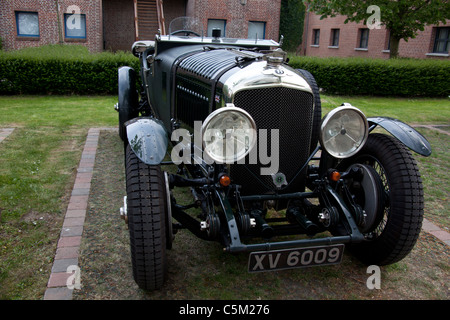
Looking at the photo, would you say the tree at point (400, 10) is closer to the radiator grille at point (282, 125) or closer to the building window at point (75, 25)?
the building window at point (75, 25)

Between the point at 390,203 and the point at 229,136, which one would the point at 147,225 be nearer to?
the point at 229,136

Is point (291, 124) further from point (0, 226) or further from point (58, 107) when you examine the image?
point (58, 107)

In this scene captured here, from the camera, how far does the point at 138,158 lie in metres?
2.62

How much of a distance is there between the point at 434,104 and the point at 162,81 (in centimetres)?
1002

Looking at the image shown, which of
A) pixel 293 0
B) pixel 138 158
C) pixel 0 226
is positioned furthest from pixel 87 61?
pixel 293 0

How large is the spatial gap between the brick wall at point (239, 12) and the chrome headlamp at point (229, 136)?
17.6 meters

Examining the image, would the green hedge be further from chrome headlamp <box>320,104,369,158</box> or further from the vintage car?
chrome headlamp <box>320,104,369,158</box>

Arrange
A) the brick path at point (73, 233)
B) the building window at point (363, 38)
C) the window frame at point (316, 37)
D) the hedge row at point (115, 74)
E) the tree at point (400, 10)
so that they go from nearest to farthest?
the brick path at point (73, 233) < the hedge row at point (115, 74) < the tree at point (400, 10) < the building window at point (363, 38) < the window frame at point (316, 37)

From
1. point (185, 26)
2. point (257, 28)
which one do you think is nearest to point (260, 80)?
point (185, 26)

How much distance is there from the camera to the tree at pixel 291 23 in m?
23.1

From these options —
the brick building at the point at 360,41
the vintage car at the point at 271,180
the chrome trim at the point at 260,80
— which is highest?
the brick building at the point at 360,41

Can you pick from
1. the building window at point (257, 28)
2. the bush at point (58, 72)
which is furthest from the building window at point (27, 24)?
the building window at point (257, 28)

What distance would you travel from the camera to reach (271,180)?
2.91 meters

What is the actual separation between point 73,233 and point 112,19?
19.2m
